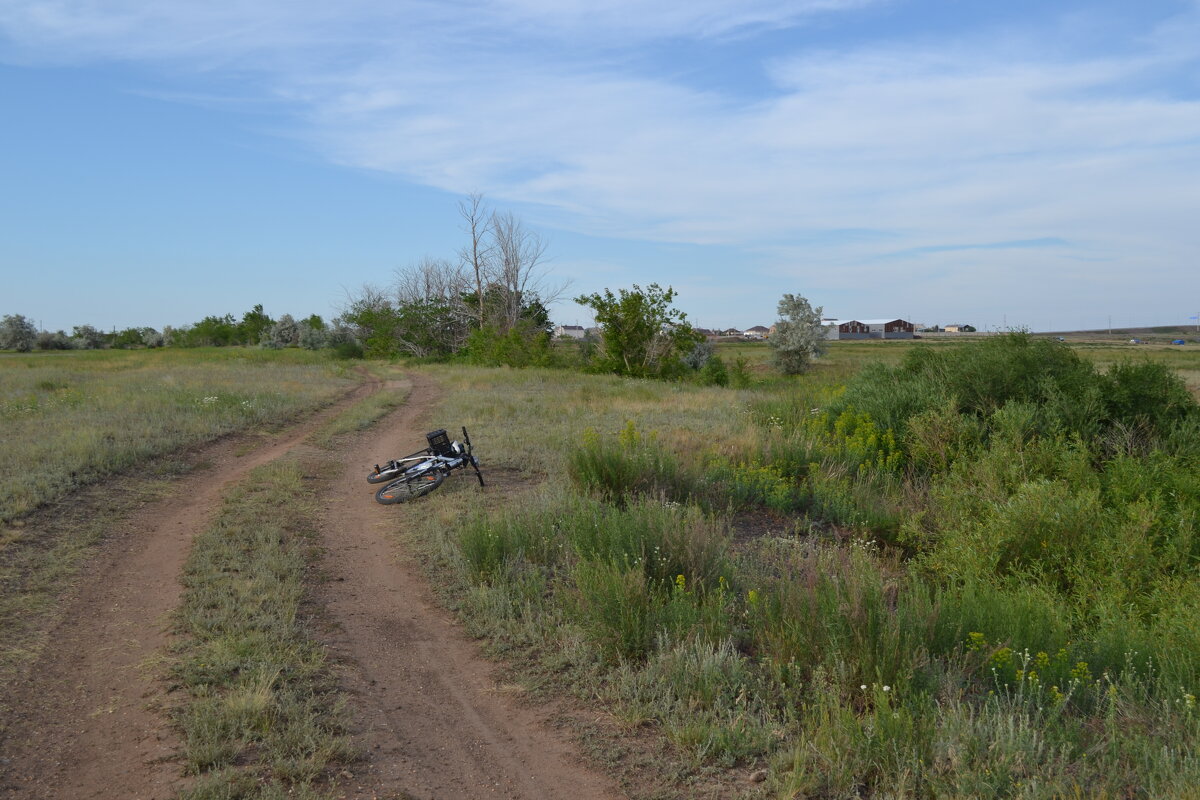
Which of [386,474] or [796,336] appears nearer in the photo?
[386,474]

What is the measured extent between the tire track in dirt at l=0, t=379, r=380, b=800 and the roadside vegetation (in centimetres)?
200

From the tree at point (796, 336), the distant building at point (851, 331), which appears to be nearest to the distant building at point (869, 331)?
the distant building at point (851, 331)

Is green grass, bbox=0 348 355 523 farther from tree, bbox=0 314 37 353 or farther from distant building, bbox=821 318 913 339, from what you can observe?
distant building, bbox=821 318 913 339

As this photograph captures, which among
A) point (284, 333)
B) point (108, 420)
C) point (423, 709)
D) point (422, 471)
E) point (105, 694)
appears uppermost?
point (284, 333)

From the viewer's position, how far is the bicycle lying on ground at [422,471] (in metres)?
8.95

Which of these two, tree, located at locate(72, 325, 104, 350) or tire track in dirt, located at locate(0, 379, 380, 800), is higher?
tree, located at locate(72, 325, 104, 350)

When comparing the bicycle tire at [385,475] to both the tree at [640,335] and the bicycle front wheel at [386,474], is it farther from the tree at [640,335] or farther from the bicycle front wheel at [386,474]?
the tree at [640,335]

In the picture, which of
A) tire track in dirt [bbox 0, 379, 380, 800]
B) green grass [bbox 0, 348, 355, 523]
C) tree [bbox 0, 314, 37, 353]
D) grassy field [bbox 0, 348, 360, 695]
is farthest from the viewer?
tree [bbox 0, 314, 37, 353]

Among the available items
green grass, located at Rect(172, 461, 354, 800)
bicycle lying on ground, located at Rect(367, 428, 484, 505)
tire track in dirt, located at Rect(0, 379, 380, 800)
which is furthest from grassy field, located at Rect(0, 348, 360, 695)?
bicycle lying on ground, located at Rect(367, 428, 484, 505)

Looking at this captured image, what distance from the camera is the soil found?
3.50 m

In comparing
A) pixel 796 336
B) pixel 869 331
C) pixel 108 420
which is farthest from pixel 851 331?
pixel 108 420

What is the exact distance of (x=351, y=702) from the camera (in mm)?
4223

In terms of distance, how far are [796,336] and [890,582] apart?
150 ft

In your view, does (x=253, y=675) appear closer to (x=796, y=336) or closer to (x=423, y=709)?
(x=423, y=709)
